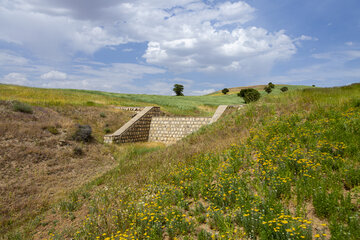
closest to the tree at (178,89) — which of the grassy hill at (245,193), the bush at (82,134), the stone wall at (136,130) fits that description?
the stone wall at (136,130)

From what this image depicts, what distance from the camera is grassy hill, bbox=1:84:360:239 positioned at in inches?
149

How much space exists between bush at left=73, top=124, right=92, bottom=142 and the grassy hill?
25.6 feet

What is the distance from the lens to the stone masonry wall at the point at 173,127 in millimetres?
18906

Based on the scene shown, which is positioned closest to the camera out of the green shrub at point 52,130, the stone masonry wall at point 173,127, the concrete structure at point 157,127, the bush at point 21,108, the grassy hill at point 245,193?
the grassy hill at point 245,193

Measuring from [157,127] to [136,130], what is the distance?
6.97 feet

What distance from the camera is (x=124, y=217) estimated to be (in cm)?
523

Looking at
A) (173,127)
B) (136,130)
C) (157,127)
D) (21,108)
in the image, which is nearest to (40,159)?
(21,108)

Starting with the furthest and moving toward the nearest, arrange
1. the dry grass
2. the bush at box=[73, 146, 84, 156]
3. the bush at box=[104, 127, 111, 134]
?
the bush at box=[104, 127, 111, 134] → the bush at box=[73, 146, 84, 156] → the dry grass

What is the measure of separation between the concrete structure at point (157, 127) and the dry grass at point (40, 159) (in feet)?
5.99

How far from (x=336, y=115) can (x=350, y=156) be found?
2855 millimetres

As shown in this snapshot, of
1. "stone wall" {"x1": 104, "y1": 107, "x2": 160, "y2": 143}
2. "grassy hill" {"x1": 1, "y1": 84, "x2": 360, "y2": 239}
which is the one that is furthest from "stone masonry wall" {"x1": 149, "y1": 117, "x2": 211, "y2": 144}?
"grassy hill" {"x1": 1, "y1": 84, "x2": 360, "y2": 239}

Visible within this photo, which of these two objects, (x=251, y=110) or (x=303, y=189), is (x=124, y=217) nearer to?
(x=303, y=189)

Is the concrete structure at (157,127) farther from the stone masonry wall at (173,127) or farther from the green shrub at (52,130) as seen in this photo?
the green shrub at (52,130)

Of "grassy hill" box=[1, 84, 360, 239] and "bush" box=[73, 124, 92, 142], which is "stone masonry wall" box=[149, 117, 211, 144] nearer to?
"bush" box=[73, 124, 92, 142]
